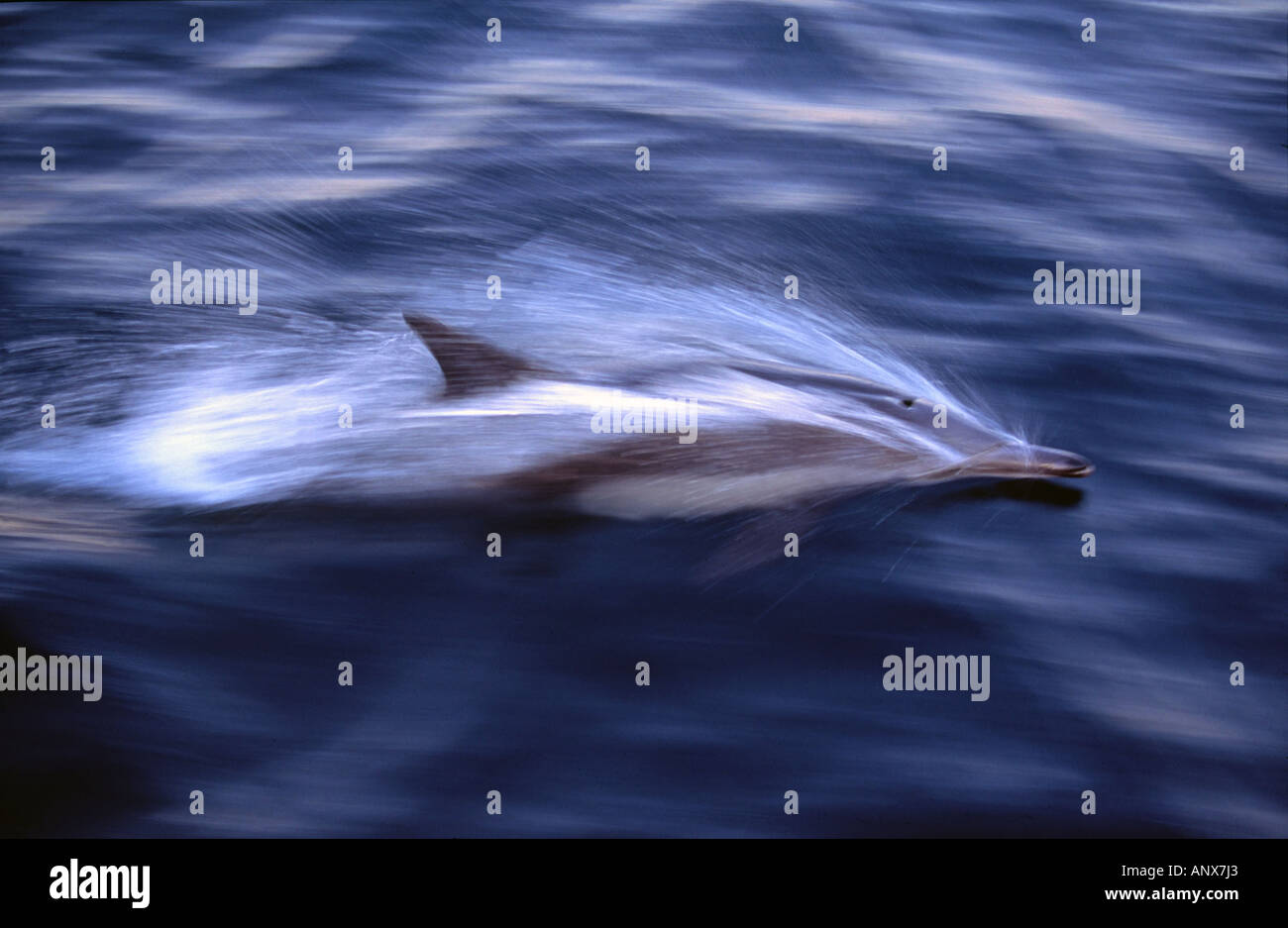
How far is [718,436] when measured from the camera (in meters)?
6.24

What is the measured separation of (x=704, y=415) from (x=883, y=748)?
83.8 inches

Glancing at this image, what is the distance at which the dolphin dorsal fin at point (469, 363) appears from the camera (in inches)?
251

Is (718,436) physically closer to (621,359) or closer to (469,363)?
(621,359)

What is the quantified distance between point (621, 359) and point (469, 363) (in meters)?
0.84

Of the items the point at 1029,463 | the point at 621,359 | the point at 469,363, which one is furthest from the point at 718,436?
the point at 1029,463

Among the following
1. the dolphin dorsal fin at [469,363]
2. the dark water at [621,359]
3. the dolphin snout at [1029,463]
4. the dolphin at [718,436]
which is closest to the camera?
the dark water at [621,359]

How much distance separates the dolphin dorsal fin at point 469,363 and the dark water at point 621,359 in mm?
260

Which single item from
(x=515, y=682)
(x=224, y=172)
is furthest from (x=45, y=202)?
(x=515, y=682)

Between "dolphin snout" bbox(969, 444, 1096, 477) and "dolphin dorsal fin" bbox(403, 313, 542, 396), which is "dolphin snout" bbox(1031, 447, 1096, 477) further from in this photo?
"dolphin dorsal fin" bbox(403, 313, 542, 396)

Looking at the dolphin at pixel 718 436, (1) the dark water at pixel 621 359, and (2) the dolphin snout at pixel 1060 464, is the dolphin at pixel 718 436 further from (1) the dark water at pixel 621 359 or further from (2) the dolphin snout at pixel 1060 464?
(1) the dark water at pixel 621 359

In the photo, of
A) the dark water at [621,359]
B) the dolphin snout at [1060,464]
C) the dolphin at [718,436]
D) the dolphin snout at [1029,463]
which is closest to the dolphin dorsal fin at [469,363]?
the dolphin at [718,436]

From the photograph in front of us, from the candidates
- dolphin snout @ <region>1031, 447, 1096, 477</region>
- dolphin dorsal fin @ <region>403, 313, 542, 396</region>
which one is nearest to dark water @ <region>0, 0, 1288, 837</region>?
dolphin snout @ <region>1031, 447, 1096, 477</region>

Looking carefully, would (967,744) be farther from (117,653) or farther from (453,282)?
(453,282)

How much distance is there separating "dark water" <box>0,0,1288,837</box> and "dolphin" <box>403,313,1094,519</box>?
162 millimetres
